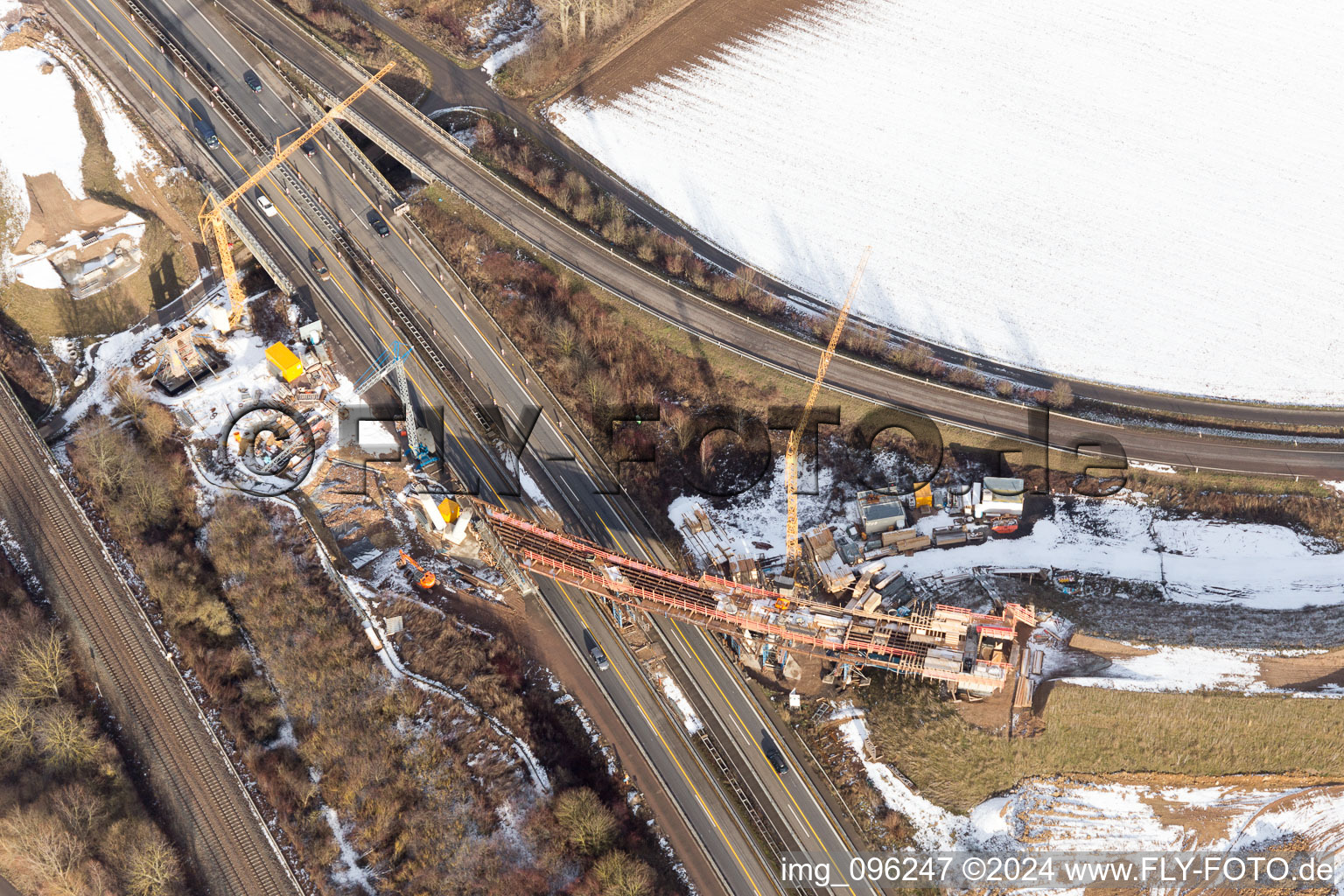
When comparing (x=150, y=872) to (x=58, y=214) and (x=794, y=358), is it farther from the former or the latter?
(x=58, y=214)

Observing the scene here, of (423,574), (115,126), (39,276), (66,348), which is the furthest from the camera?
(115,126)

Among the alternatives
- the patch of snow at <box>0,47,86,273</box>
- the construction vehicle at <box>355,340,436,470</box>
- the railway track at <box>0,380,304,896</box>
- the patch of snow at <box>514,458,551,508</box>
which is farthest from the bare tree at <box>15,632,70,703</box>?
the patch of snow at <box>0,47,86,273</box>

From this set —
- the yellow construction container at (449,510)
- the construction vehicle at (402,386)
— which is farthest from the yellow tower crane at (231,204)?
the yellow construction container at (449,510)

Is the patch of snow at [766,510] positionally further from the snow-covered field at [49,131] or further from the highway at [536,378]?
the snow-covered field at [49,131]

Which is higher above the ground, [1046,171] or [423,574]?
[1046,171]

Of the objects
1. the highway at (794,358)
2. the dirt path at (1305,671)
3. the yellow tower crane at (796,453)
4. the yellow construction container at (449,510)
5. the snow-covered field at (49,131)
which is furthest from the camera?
the snow-covered field at (49,131)

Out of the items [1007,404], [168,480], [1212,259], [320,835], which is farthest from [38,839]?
[1212,259]

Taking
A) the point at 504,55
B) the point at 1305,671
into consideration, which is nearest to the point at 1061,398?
the point at 1305,671
